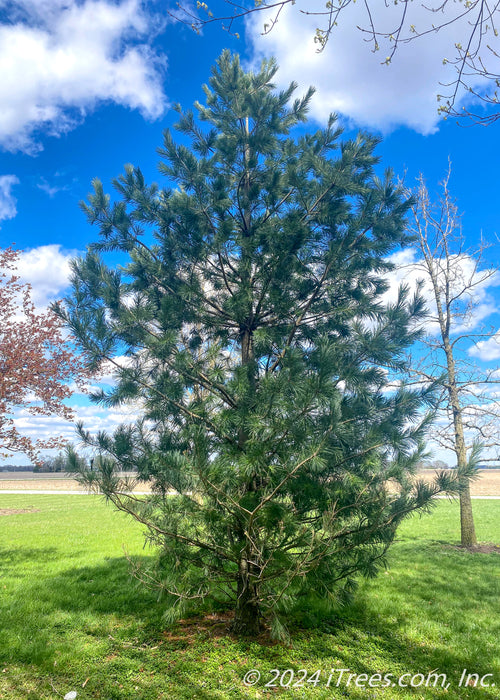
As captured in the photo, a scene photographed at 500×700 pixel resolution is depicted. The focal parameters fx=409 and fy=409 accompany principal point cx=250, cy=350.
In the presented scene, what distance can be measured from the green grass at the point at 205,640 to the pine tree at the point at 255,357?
464 millimetres

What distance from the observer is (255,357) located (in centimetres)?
468

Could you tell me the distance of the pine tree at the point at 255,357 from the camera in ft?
11.6

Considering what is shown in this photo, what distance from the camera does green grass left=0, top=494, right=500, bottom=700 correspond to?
341cm

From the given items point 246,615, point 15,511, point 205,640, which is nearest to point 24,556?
point 205,640

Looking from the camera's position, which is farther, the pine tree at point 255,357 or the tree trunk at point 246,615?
the tree trunk at point 246,615

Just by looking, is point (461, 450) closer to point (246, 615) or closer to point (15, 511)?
point (246, 615)

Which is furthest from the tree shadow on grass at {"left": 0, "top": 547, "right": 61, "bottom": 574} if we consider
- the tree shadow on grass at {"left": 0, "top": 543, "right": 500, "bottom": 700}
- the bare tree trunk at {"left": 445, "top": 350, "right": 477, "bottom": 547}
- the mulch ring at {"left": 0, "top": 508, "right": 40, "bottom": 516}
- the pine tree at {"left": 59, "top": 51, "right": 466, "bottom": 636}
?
the bare tree trunk at {"left": 445, "top": 350, "right": 477, "bottom": 547}

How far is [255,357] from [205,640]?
2.97m

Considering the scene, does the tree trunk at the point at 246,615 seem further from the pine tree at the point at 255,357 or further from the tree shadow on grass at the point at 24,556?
the tree shadow on grass at the point at 24,556

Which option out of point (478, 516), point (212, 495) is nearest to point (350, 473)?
point (212, 495)

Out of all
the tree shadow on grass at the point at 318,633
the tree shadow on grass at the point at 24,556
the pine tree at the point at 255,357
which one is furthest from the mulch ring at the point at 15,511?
the pine tree at the point at 255,357

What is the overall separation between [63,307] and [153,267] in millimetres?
1097

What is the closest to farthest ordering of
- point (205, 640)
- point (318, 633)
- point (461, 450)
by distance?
point (205, 640) < point (318, 633) < point (461, 450)

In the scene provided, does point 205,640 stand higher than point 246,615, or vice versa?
point 246,615
